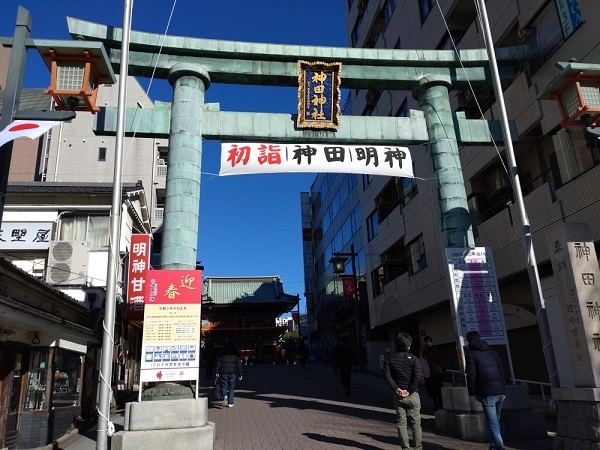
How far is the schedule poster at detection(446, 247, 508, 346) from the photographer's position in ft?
31.0

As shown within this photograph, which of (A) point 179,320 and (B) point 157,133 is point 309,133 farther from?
(A) point 179,320

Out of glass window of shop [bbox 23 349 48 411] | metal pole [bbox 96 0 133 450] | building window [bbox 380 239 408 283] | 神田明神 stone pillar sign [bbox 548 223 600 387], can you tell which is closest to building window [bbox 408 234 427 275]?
building window [bbox 380 239 408 283]

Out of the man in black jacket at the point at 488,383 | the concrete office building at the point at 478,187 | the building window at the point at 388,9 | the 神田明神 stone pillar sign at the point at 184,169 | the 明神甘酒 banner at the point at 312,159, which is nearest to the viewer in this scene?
the man in black jacket at the point at 488,383

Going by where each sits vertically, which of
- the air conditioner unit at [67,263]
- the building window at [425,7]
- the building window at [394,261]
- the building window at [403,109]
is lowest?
the air conditioner unit at [67,263]

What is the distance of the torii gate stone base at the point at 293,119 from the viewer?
942 cm

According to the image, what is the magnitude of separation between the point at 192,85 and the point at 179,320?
5.29m

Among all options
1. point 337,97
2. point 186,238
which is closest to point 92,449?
point 186,238

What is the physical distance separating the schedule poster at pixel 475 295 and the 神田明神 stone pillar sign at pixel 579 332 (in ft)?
6.78

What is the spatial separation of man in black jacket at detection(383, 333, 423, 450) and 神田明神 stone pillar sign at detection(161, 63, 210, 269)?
438 centimetres

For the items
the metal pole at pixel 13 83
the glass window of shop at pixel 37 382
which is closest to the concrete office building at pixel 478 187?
the metal pole at pixel 13 83

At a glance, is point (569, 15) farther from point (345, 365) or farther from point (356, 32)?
point (356, 32)

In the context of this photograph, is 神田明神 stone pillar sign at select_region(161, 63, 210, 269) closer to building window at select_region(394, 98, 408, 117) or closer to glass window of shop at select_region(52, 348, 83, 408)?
glass window of shop at select_region(52, 348, 83, 408)

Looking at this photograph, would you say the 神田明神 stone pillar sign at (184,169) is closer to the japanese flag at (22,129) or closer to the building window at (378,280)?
the japanese flag at (22,129)

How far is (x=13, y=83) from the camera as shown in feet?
21.7
